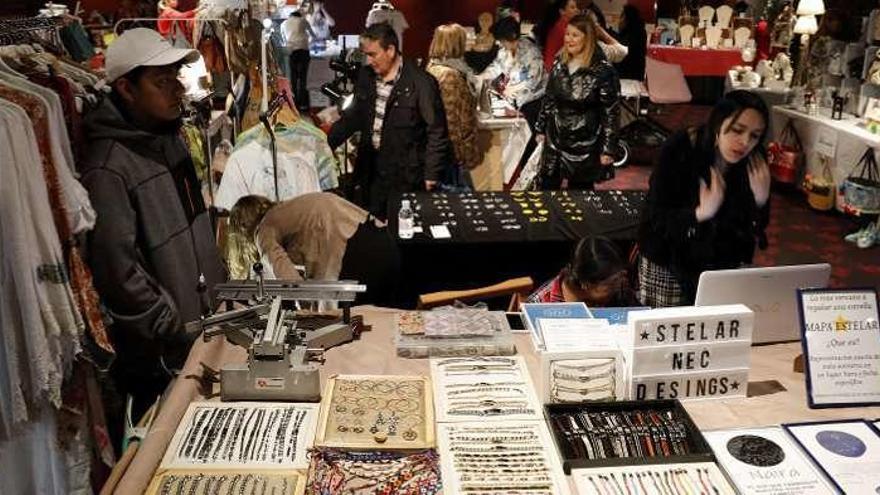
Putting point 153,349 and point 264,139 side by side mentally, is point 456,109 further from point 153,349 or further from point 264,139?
point 153,349

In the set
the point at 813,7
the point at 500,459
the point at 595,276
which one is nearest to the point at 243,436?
the point at 500,459

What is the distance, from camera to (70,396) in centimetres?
229

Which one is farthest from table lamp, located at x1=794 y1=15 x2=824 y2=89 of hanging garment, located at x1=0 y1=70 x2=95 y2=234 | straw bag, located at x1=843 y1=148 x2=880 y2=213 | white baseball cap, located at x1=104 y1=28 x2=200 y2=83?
hanging garment, located at x1=0 y1=70 x2=95 y2=234

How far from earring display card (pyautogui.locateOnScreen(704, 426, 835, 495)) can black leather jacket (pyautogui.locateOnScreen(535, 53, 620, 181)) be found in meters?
3.09

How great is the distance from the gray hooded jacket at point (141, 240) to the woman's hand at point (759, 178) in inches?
71.7

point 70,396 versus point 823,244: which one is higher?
point 70,396

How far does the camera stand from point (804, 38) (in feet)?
25.2

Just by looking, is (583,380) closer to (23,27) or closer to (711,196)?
(711,196)

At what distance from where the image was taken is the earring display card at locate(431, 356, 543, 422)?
1.93m

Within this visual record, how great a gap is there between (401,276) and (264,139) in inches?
34.8

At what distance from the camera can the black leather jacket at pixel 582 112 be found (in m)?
4.66

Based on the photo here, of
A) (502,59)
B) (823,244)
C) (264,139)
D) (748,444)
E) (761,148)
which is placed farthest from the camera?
(502,59)

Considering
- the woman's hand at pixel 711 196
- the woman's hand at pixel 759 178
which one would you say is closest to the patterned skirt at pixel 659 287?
the woman's hand at pixel 711 196

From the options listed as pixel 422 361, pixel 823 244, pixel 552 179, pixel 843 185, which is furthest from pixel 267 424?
pixel 843 185
